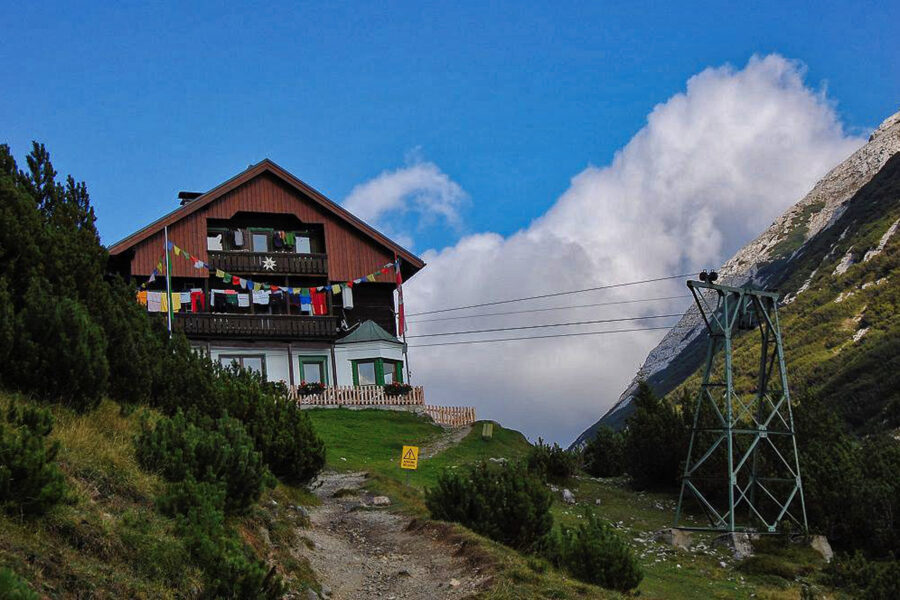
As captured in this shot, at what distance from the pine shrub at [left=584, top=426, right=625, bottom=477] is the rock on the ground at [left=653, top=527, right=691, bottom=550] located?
965 cm

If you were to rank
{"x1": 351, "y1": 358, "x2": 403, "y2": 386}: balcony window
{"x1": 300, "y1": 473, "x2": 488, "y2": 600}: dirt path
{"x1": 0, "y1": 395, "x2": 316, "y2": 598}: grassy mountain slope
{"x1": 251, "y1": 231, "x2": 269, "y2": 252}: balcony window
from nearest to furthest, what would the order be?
1. {"x1": 0, "y1": 395, "x2": 316, "y2": 598}: grassy mountain slope
2. {"x1": 300, "y1": 473, "x2": 488, "y2": 600}: dirt path
3. {"x1": 351, "y1": 358, "x2": 403, "y2": 386}: balcony window
4. {"x1": 251, "y1": 231, "x2": 269, "y2": 252}: balcony window

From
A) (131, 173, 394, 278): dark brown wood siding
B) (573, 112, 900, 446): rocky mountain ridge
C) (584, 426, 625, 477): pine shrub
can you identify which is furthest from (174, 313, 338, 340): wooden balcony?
(573, 112, 900, 446): rocky mountain ridge

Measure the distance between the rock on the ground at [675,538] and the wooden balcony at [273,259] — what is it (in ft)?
90.2

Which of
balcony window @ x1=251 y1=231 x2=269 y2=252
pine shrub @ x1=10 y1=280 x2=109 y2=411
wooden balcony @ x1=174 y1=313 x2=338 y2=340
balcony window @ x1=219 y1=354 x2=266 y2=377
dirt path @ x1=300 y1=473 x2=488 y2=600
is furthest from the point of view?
balcony window @ x1=251 y1=231 x2=269 y2=252

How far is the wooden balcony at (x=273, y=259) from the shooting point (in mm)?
46244

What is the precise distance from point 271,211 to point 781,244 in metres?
96.4

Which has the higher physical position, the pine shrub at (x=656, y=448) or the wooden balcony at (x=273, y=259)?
the wooden balcony at (x=273, y=259)

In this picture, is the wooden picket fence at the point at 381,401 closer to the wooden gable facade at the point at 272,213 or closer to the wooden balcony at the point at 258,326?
the wooden balcony at the point at 258,326

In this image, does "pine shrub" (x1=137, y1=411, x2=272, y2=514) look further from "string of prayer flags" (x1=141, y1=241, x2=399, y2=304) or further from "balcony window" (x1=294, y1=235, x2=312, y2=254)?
"balcony window" (x1=294, y1=235, x2=312, y2=254)

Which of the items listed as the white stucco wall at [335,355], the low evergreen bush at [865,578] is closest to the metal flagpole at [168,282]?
the white stucco wall at [335,355]

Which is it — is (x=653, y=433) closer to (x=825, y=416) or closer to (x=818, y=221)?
(x=825, y=416)

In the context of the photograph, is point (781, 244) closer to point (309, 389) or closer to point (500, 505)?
point (309, 389)

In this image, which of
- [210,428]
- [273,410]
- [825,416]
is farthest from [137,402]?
[825,416]

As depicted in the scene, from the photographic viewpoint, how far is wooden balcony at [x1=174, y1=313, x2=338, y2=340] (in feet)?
145
